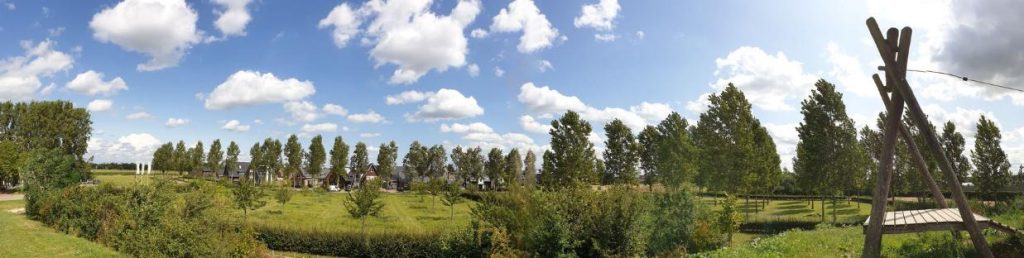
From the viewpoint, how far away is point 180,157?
11331cm

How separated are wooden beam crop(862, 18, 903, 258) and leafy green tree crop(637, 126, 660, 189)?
207 ft

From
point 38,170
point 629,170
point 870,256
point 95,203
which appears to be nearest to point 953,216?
point 870,256

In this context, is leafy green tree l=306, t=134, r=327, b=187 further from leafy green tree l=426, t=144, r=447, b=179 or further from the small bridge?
the small bridge

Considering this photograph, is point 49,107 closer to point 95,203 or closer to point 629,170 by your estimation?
point 95,203

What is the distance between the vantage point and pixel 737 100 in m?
45.0

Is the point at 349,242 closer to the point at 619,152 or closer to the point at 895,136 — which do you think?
the point at 895,136

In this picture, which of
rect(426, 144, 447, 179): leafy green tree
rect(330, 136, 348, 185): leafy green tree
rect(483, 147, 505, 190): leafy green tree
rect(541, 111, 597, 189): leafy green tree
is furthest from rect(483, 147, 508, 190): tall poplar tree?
rect(541, 111, 597, 189): leafy green tree

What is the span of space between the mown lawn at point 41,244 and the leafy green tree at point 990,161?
51.8 m

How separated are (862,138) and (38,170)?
216 ft

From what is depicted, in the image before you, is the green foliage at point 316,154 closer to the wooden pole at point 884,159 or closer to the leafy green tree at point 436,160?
the leafy green tree at point 436,160

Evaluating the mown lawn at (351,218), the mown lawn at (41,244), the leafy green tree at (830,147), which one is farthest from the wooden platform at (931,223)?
the leafy green tree at (830,147)

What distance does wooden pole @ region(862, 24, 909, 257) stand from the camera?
310 inches

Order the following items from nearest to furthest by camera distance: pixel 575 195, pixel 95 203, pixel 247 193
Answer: pixel 575 195 < pixel 95 203 < pixel 247 193

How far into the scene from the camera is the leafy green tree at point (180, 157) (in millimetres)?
109250
